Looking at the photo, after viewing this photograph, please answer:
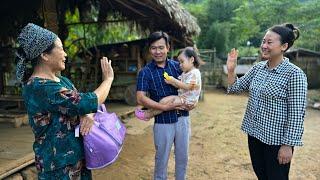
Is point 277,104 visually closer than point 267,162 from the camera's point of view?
Yes

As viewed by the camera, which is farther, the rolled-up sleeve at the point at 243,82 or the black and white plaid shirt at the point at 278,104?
the rolled-up sleeve at the point at 243,82

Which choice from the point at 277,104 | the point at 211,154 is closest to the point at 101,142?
the point at 277,104

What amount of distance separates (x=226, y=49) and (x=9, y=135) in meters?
18.8

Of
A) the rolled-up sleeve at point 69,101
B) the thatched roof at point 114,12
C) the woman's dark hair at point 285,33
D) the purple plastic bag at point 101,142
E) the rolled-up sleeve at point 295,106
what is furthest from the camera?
the thatched roof at point 114,12

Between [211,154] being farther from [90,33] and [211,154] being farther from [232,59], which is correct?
[90,33]

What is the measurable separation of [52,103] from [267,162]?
169cm

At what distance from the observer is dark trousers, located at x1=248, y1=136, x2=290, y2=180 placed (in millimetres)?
2602

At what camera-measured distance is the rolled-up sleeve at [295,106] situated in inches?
95.9

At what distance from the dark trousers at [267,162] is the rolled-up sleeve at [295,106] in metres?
0.16

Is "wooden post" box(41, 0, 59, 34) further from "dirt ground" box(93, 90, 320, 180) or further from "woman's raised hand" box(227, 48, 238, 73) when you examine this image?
"woman's raised hand" box(227, 48, 238, 73)

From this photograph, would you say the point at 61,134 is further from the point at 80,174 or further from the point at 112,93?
the point at 112,93

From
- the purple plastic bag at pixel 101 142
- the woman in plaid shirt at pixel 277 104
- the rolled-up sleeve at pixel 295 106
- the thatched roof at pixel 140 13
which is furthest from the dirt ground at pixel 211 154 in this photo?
the thatched roof at pixel 140 13

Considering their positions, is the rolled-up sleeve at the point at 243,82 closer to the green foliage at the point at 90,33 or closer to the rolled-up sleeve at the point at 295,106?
the rolled-up sleeve at the point at 295,106

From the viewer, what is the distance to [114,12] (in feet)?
27.9
